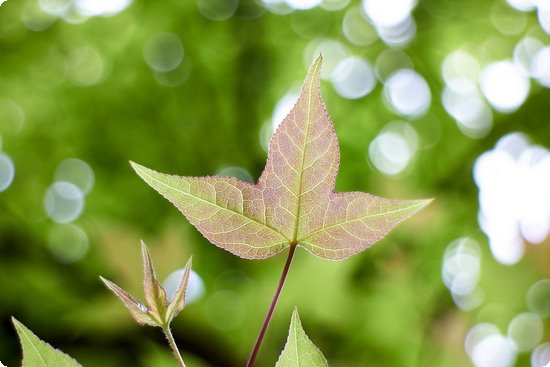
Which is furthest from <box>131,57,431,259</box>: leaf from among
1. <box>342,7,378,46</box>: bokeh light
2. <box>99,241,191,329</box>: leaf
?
<box>342,7,378,46</box>: bokeh light

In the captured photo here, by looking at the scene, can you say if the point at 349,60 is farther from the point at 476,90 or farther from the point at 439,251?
the point at 439,251

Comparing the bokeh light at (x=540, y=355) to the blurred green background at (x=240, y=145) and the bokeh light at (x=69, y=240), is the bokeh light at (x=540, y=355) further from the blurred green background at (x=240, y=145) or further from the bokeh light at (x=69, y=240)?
the bokeh light at (x=69, y=240)

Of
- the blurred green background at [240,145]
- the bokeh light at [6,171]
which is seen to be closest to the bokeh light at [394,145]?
the blurred green background at [240,145]

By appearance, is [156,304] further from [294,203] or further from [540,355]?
[540,355]

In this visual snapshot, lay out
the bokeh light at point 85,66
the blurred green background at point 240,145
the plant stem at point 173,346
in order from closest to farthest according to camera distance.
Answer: the plant stem at point 173,346 → the blurred green background at point 240,145 → the bokeh light at point 85,66

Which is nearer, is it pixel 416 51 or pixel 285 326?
pixel 285 326

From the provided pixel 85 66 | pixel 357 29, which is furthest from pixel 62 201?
pixel 357 29

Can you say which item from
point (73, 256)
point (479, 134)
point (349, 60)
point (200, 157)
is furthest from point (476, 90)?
point (73, 256)
